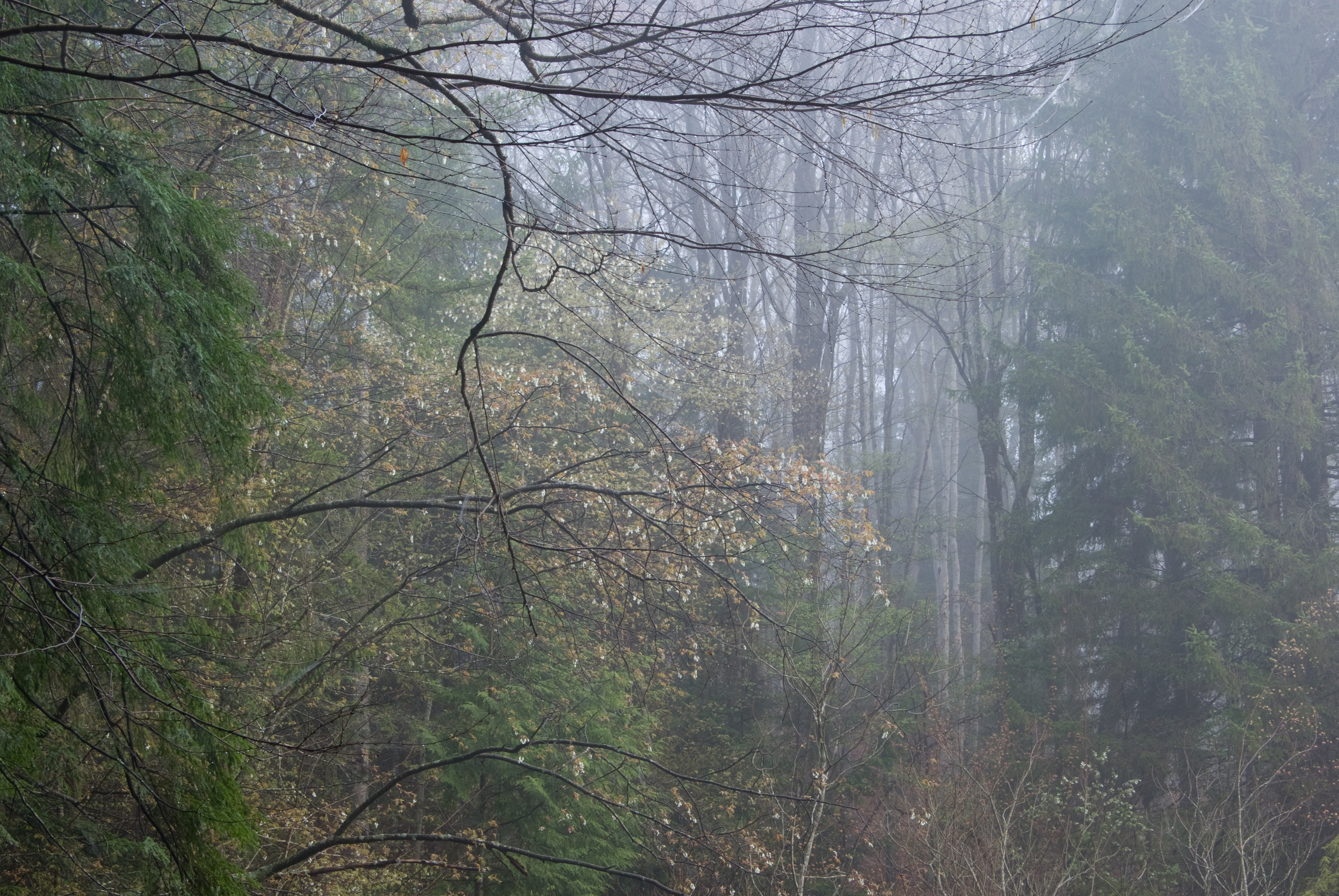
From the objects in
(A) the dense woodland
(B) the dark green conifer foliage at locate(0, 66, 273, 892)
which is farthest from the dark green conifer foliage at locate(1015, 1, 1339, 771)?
(B) the dark green conifer foliage at locate(0, 66, 273, 892)

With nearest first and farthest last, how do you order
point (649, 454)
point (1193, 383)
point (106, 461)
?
point (106, 461)
point (649, 454)
point (1193, 383)

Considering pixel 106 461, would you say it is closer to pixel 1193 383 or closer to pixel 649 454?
pixel 649 454

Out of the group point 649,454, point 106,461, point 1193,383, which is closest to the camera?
point 106,461

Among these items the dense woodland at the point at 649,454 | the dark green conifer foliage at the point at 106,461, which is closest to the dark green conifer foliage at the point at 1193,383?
the dense woodland at the point at 649,454

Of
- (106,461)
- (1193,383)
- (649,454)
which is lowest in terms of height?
(106,461)

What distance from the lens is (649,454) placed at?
5.68 m

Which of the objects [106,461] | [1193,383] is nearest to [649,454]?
[106,461]

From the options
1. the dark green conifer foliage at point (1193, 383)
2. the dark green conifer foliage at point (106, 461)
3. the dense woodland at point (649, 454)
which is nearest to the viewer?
the dark green conifer foliage at point (106, 461)

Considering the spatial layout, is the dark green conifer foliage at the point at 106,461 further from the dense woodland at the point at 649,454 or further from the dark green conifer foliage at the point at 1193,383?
the dark green conifer foliage at the point at 1193,383

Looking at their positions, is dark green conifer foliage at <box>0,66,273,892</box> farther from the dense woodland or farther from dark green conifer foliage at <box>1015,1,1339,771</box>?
dark green conifer foliage at <box>1015,1,1339,771</box>

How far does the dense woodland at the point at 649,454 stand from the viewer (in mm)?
2982

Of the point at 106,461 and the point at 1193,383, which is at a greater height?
the point at 1193,383

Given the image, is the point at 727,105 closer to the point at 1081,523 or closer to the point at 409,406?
the point at 409,406

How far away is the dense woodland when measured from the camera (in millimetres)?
2982
